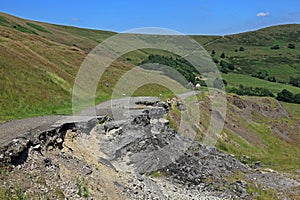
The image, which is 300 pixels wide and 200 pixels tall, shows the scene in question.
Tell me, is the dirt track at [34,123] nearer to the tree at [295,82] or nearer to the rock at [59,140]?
the rock at [59,140]

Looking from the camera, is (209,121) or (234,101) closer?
(209,121)

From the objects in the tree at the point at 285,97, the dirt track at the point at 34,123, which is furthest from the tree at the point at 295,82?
the dirt track at the point at 34,123

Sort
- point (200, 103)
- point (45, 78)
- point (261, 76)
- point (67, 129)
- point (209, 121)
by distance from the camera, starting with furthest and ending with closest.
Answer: point (261, 76), point (200, 103), point (209, 121), point (45, 78), point (67, 129)

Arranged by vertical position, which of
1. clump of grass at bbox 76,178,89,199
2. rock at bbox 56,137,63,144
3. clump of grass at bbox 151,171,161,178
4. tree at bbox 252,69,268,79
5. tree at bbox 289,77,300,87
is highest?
rock at bbox 56,137,63,144

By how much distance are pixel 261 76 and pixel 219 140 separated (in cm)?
11877

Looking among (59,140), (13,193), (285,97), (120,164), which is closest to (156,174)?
(120,164)

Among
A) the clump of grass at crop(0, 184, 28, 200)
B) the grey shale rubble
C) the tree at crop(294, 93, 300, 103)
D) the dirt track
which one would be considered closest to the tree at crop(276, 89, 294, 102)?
the tree at crop(294, 93, 300, 103)

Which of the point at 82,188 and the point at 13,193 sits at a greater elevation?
the point at 13,193

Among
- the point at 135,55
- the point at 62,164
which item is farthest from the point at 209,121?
the point at 135,55

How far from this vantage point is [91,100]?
3834 cm

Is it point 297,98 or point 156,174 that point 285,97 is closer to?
point 297,98

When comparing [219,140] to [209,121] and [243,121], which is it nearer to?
[209,121]

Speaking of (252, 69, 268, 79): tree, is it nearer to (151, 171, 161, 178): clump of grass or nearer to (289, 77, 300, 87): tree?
(289, 77, 300, 87): tree

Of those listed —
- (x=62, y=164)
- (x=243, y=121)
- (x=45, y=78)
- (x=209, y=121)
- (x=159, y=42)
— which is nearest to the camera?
(x=62, y=164)
